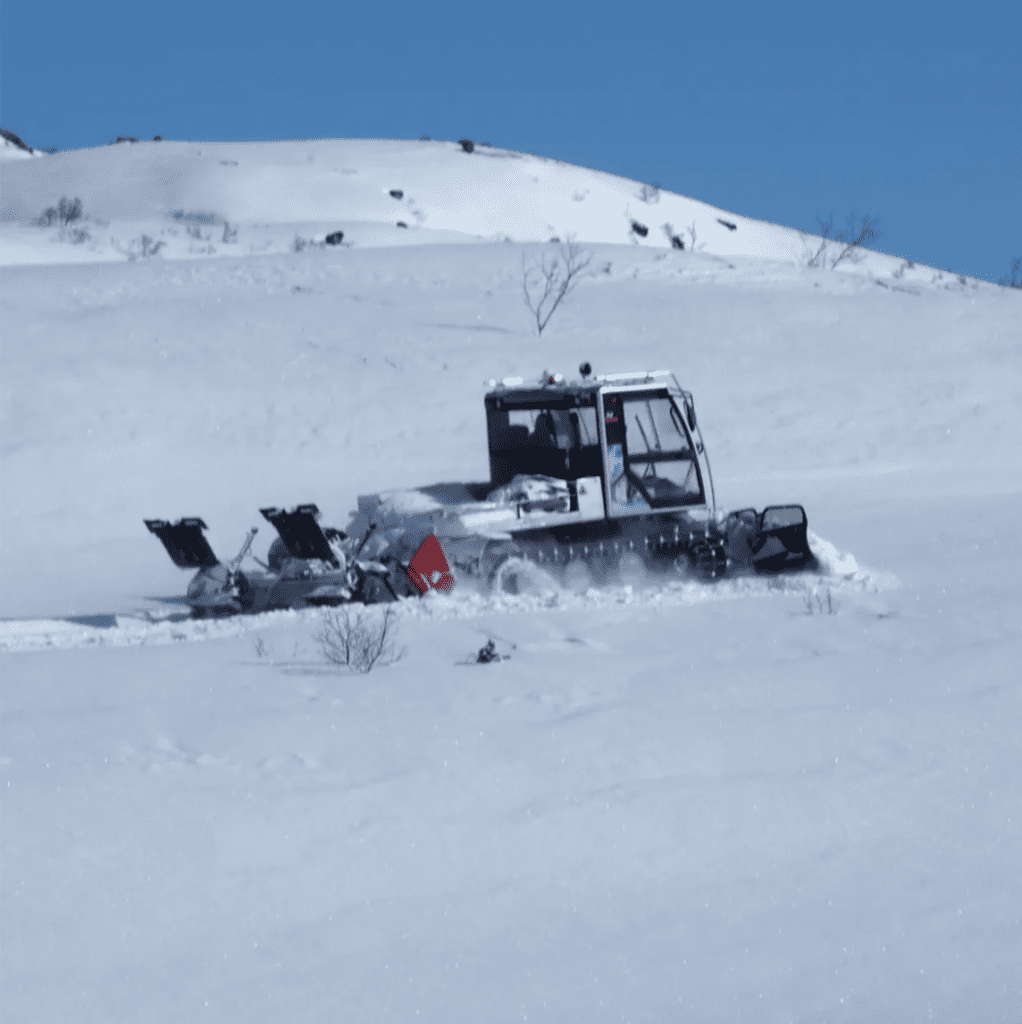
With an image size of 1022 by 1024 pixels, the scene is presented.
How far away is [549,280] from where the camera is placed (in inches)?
1342

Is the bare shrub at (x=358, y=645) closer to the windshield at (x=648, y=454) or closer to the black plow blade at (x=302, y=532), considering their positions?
the black plow blade at (x=302, y=532)

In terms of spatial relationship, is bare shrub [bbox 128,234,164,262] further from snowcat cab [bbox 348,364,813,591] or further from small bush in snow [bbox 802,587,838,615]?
small bush in snow [bbox 802,587,838,615]

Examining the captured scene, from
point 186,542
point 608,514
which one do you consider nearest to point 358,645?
point 608,514

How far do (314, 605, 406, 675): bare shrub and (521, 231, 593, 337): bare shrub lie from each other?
71.9ft

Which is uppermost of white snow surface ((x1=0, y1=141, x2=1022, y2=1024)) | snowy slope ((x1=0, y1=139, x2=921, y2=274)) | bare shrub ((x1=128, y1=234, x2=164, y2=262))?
snowy slope ((x1=0, y1=139, x2=921, y2=274))

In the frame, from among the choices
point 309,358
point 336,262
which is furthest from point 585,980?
point 336,262

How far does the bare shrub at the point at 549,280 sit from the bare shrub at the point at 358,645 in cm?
2192

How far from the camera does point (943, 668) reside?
8.87m

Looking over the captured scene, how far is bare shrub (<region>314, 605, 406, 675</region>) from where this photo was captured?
31.2 feet

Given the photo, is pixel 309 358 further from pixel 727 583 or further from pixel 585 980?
pixel 585 980

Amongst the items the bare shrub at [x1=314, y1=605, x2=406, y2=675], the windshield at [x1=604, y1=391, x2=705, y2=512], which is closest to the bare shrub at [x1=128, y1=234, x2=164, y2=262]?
the windshield at [x1=604, y1=391, x2=705, y2=512]

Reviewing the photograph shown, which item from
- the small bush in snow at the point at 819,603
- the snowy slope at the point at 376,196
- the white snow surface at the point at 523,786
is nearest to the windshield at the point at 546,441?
the white snow surface at the point at 523,786

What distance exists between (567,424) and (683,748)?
539 cm

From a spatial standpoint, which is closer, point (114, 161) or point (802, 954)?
point (802, 954)
